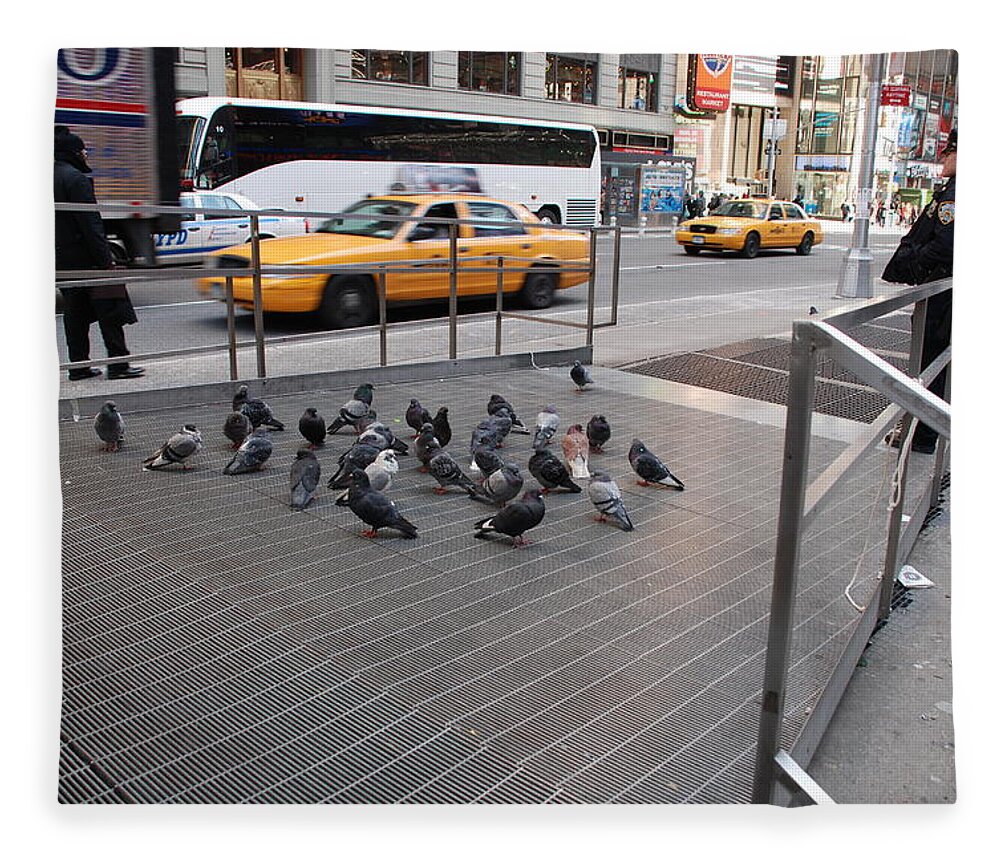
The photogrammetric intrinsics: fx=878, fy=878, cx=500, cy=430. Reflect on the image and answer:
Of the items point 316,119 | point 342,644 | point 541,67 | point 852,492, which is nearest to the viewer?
point 852,492

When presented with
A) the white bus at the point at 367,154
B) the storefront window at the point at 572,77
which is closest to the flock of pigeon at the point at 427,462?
the storefront window at the point at 572,77

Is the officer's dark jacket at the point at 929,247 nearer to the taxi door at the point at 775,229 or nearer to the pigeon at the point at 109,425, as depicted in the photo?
the pigeon at the point at 109,425

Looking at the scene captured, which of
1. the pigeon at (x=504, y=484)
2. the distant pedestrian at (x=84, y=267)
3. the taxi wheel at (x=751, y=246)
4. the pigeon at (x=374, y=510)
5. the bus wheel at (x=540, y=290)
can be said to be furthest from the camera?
the taxi wheel at (x=751, y=246)

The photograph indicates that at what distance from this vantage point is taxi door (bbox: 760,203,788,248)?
1408cm

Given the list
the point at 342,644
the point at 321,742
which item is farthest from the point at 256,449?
the point at 321,742

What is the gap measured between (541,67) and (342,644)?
274 cm

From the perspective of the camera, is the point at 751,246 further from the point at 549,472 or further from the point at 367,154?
the point at 549,472

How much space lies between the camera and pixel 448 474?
10.6ft

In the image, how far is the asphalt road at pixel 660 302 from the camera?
5359 millimetres

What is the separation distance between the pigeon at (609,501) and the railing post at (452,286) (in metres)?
2.71

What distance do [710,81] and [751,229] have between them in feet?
37.6

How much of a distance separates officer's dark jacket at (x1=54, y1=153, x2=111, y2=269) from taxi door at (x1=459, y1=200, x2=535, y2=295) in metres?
2.14

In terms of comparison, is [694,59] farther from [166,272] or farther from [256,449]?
[166,272]

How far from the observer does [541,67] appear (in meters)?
3.81
